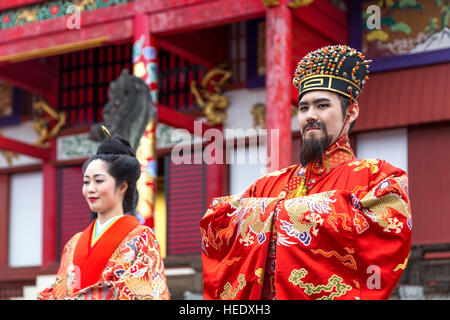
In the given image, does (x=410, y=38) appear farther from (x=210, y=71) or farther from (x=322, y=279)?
(x=322, y=279)

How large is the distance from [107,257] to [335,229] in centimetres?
200

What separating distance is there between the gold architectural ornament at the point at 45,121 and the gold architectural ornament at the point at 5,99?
27.6 inches

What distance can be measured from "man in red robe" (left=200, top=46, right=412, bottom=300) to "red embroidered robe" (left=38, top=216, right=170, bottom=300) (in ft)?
4.20

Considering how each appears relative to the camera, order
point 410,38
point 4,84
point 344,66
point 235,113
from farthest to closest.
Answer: point 4,84, point 235,113, point 410,38, point 344,66

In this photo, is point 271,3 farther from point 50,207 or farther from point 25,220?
point 25,220

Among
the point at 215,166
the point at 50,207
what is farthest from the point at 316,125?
the point at 50,207

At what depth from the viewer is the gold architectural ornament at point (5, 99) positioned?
47.3 ft

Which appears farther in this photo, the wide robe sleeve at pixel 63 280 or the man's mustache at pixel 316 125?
the wide robe sleeve at pixel 63 280

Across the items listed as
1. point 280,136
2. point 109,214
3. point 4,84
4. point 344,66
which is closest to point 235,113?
point 280,136

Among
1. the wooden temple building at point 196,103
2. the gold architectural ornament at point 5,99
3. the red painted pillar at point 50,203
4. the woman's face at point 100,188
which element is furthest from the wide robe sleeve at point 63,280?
the gold architectural ornament at point 5,99

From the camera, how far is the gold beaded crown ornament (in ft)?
11.8

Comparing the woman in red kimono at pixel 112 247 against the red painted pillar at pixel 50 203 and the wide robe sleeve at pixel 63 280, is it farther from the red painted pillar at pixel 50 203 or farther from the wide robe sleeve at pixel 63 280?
the red painted pillar at pixel 50 203
